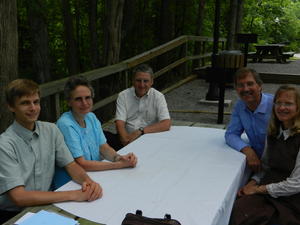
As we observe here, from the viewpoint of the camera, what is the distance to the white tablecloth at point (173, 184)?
1.74m

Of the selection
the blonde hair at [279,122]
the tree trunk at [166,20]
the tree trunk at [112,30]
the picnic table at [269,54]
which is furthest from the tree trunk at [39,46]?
the picnic table at [269,54]

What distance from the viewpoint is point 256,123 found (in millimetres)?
2895

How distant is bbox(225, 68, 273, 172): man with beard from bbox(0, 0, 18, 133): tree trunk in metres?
1.92

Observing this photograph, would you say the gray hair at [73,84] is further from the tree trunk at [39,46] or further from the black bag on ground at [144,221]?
the tree trunk at [39,46]

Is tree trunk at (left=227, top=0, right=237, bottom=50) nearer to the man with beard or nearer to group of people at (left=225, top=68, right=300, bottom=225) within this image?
the man with beard

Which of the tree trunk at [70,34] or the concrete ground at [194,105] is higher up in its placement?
the tree trunk at [70,34]

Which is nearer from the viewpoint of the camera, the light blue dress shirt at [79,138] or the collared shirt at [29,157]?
the collared shirt at [29,157]

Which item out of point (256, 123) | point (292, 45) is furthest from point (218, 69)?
point (292, 45)

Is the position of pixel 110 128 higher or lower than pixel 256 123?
lower

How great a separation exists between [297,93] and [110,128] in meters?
2.82

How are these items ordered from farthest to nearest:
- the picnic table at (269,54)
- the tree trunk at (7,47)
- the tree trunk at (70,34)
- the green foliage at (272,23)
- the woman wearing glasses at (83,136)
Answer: the green foliage at (272,23)
the picnic table at (269,54)
the tree trunk at (70,34)
the tree trunk at (7,47)
the woman wearing glasses at (83,136)

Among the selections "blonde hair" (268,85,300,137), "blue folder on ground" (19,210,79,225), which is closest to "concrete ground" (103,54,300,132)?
"blonde hair" (268,85,300,137)

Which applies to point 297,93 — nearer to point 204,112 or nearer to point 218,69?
point 218,69

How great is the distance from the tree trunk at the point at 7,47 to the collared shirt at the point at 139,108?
1.04 metres
